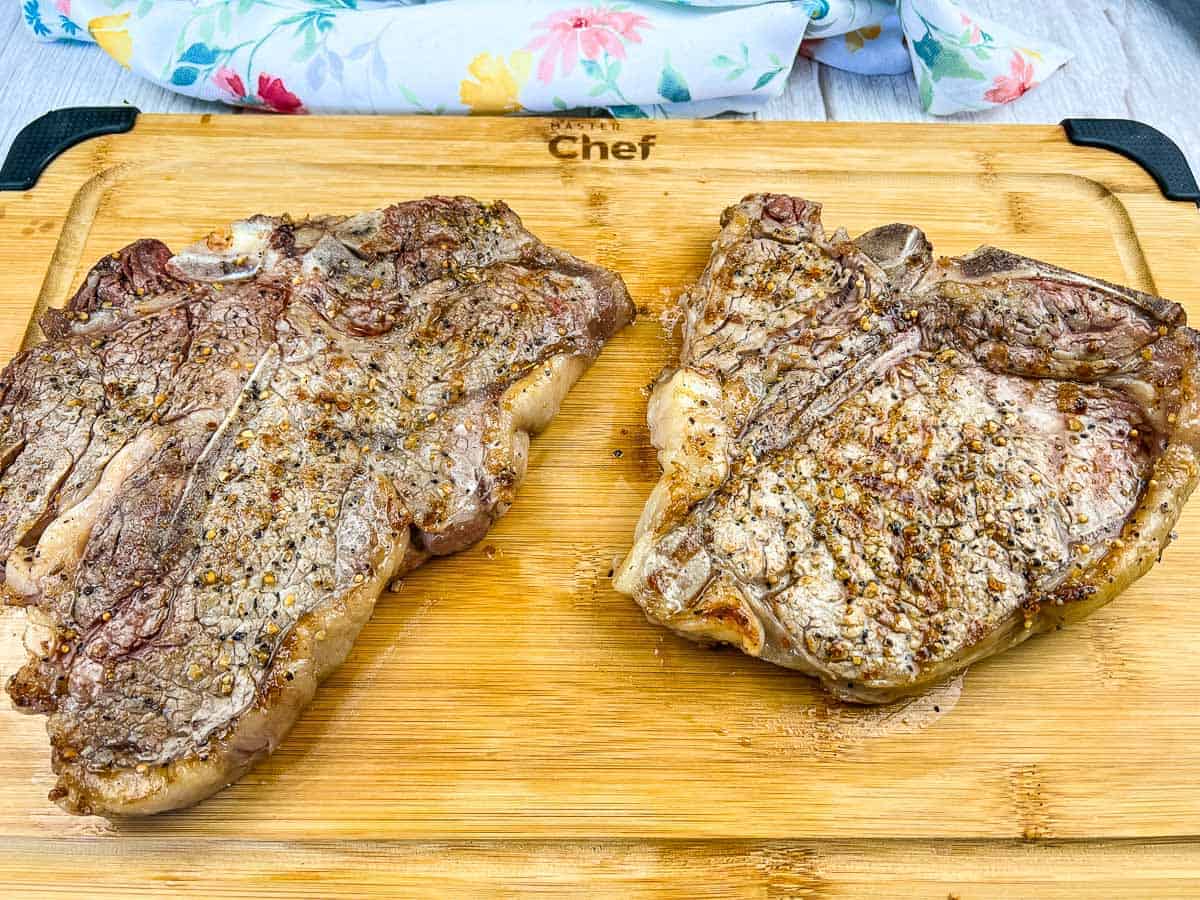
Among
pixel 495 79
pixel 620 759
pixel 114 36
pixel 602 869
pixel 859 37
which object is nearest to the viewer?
pixel 602 869

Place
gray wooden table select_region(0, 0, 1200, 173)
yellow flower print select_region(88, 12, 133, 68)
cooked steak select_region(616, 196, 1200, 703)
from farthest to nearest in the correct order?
gray wooden table select_region(0, 0, 1200, 173) < yellow flower print select_region(88, 12, 133, 68) < cooked steak select_region(616, 196, 1200, 703)

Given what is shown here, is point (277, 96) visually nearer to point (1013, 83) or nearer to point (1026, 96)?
point (1013, 83)

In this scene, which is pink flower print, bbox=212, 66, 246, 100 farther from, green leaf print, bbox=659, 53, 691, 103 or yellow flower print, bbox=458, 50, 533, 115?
green leaf print, bbox=659, 53, 691, 103

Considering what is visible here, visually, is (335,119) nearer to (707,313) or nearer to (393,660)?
(707,313)

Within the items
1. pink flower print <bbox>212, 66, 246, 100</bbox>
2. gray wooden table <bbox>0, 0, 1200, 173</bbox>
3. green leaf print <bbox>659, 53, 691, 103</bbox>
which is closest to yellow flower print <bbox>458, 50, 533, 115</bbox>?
green leaf print <bbox>659, 53, 691, 103</bbox>

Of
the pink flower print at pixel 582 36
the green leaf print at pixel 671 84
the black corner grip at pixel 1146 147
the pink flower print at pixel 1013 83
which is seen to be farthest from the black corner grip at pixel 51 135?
the black corner grip at pixel 1146 147

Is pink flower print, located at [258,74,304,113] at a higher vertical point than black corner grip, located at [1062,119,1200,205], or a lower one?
higher

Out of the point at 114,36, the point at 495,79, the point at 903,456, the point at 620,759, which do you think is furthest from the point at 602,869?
the point at 114,36
